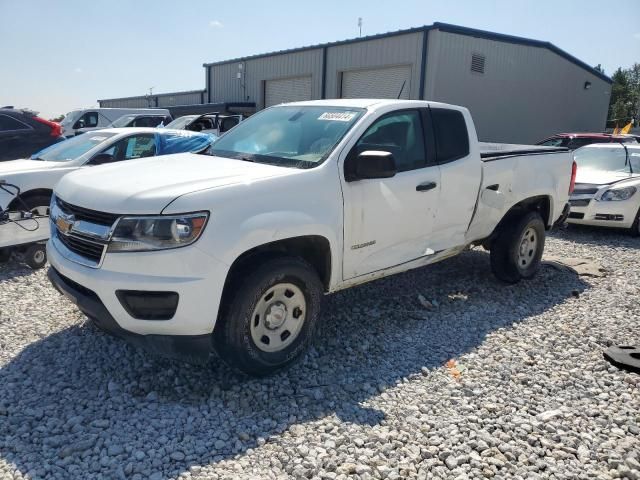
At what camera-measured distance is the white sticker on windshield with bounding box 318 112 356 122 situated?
13.5 feet

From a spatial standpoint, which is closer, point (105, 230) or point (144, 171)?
point (105, 230)

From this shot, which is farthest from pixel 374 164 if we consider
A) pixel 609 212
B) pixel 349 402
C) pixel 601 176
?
pixel 601 176

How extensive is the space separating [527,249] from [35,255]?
5.41 meters

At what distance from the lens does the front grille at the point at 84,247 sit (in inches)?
123

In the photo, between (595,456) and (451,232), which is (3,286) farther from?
(595,456)

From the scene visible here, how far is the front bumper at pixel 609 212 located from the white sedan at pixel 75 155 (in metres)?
6.07

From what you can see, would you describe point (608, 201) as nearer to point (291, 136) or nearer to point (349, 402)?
point (291, 136)

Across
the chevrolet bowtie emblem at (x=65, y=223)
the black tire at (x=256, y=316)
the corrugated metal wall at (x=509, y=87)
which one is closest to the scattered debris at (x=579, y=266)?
the black tire at (x=256, y=316)

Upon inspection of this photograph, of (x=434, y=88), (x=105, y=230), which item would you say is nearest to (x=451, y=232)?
(x=105, y=230)

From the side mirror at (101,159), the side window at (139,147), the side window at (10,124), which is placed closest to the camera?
the side mirror at (101,159)

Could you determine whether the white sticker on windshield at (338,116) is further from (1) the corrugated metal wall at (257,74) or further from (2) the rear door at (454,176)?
(1) the corrugated metal wall at (257,74)

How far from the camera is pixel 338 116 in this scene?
418cm

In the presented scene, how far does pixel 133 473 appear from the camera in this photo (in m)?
2.60

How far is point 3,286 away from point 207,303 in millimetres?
3290
